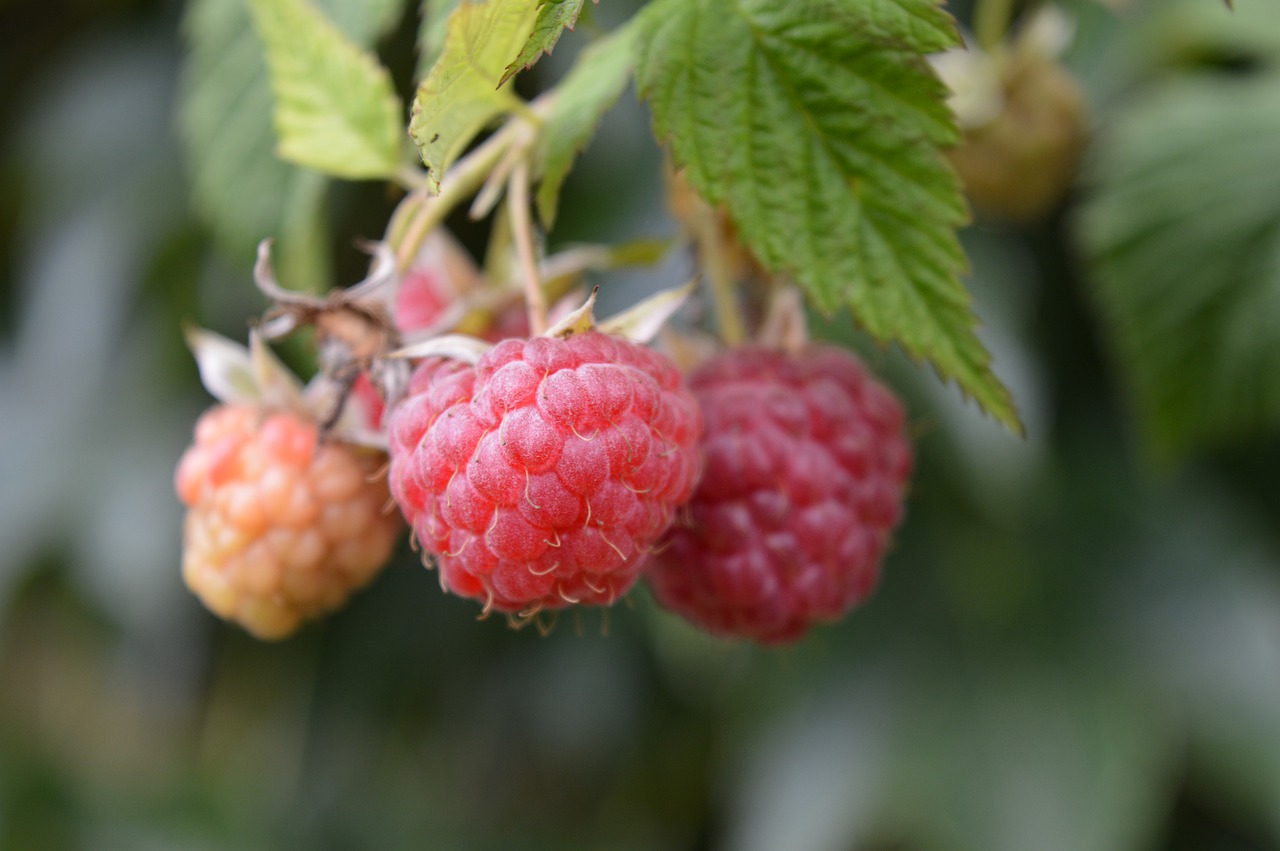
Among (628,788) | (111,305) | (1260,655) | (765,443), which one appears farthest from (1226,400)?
(111,305)

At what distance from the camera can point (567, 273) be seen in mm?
709

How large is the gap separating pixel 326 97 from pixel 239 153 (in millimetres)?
201

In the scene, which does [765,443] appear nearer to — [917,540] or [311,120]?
[311,120]

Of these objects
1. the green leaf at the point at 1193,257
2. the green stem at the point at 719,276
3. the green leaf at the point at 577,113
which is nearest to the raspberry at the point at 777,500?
the green stem at the point at 719,276

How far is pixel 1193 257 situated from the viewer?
3.37ft

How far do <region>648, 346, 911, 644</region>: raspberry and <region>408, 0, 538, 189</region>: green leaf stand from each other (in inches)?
8.5

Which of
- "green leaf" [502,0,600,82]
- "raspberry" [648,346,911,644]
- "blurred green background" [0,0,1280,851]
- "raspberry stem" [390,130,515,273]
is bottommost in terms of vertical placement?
"blurred green background" [0,0,1280,851]

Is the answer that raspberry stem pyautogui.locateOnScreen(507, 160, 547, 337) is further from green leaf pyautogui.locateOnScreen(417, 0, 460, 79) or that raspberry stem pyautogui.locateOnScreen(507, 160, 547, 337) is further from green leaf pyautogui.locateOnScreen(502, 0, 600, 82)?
green leaf pyautogui.locateOnScreen(502, 0, 600, 82)

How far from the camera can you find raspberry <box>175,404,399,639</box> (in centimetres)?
61

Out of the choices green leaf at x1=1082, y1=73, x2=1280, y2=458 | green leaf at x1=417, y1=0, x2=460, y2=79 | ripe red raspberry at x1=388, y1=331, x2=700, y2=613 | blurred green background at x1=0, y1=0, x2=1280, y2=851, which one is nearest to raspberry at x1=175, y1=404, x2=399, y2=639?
ripe red raspberry at x1=388, y1=331, x2=700, y2=613

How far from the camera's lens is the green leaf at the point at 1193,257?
976 mm

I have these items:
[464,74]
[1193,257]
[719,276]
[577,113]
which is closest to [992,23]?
[1193,257]

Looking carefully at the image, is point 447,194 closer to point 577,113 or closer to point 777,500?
point 577,113

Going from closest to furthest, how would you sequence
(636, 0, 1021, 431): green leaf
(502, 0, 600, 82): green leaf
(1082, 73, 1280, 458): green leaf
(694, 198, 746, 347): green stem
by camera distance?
(502, 0, 600, 82): green leaf → (636, 0, 1021, 431): green leaf → (694, 198, 746, 347): green stem → (1082, 73, 1280, 458): green leaf
